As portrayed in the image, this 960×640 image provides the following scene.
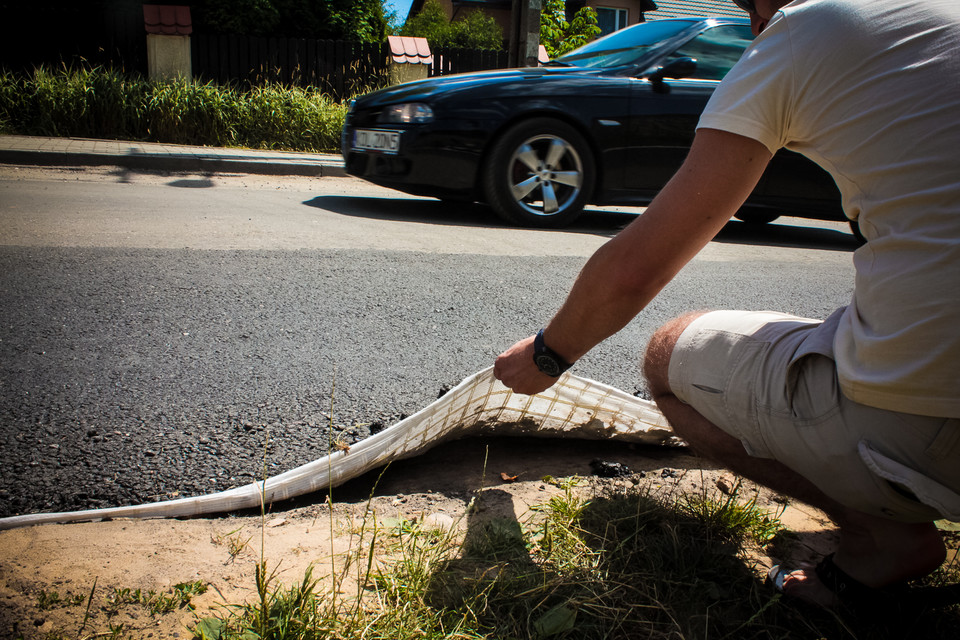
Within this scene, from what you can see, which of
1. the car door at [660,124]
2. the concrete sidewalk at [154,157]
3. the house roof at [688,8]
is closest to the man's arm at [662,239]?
the car door at [660,124]

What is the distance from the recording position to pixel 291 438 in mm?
2199

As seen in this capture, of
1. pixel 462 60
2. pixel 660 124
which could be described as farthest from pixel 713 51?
pixel 462 60

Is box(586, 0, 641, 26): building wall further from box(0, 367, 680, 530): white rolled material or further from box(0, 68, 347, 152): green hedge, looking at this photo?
box(0, 367, 680, 530): white rolled material

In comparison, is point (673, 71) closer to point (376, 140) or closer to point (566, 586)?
point (376, 140)

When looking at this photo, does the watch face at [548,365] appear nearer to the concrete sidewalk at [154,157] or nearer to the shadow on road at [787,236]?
the shadow on road at [787,236]

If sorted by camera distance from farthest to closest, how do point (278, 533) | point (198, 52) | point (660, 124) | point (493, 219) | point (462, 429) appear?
point (198, 52) → point (493, 219) → point (660, 124) → point (462, 429) → point (278, 533)

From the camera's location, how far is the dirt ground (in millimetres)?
1363

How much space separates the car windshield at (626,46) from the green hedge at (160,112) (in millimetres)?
5569

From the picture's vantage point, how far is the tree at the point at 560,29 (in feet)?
52.9

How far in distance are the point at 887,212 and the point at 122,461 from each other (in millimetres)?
A: 1999

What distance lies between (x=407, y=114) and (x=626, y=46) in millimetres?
2268

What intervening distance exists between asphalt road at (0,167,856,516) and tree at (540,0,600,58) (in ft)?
37.6

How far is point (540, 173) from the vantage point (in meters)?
5.86

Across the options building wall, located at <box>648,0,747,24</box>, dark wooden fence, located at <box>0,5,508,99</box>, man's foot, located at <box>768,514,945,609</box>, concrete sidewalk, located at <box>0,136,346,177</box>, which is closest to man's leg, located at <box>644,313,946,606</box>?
man's foot, located at <box>768,514,945,609</box>
